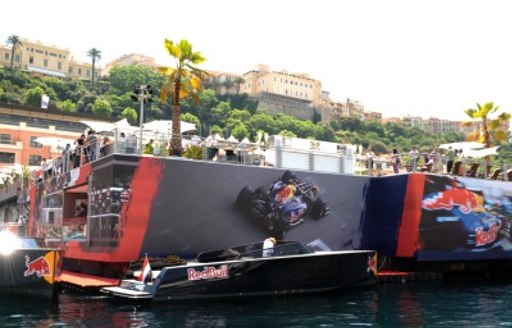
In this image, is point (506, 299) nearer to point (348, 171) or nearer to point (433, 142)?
point (348, 171)

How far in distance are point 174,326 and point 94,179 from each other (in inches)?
443

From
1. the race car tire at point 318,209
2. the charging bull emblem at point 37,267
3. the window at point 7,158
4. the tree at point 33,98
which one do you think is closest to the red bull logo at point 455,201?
the race car tire at point 318,209

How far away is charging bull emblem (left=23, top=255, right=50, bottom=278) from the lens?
1653 cm

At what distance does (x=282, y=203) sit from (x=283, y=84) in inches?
6449

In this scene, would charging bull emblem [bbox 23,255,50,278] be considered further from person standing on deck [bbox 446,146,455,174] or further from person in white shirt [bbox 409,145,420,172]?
person standing on deck [bbox 446,146,455,174]

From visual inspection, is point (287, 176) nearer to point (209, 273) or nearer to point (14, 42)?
point (209, 273)

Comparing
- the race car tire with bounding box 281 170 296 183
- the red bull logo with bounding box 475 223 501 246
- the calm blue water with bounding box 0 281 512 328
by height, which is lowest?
the calm blue water with bounding box 0 281 512 328

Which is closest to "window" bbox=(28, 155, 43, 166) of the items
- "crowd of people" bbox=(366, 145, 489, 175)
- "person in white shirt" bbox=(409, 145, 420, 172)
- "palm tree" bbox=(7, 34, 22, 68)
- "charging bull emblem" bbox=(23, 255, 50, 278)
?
"crowd of people" bbox=(366, 145, 489, 175)

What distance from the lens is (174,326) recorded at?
13.6 metres

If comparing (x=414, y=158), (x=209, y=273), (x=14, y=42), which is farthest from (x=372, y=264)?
(x=14, y=42)

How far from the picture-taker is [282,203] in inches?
940

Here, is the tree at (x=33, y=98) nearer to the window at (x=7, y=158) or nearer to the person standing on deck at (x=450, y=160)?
the window at (x=7, y=158)

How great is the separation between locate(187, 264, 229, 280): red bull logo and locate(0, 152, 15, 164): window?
5900 cm

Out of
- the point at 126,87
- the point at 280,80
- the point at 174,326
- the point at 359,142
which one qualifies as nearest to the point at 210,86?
the point at 280,80
